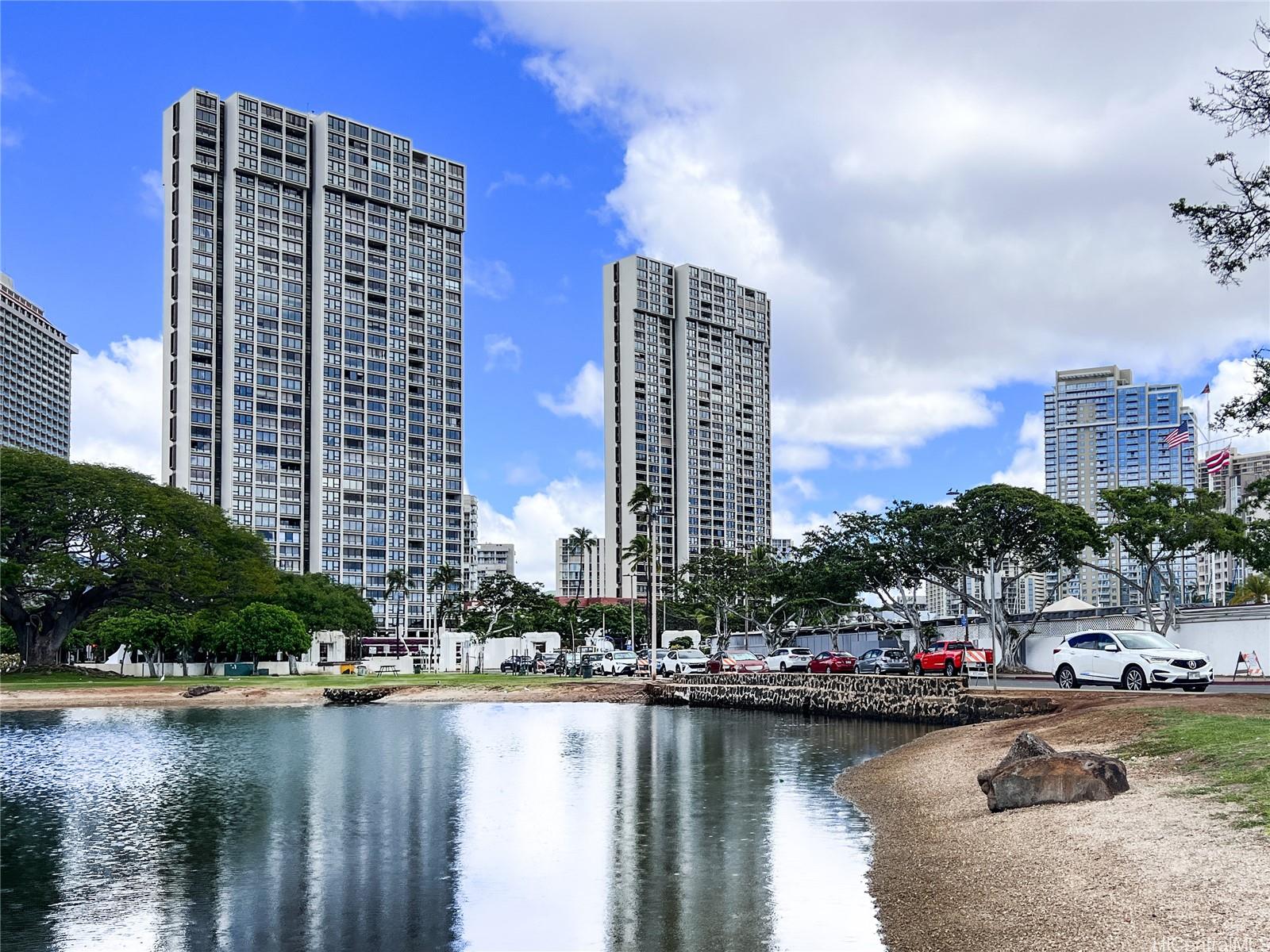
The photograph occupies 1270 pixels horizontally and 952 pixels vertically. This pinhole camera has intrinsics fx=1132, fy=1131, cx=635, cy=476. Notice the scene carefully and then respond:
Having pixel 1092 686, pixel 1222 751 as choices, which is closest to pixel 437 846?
pixel 1222 751

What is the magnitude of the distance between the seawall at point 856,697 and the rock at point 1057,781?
53.7 feet

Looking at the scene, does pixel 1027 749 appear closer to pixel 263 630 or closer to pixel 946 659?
pixel 946 659

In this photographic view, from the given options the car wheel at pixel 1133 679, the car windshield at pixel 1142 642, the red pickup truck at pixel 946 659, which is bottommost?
the red pickup truck at pixel 946 659

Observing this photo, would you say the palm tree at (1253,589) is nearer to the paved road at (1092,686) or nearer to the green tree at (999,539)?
the green tree at (999,539)

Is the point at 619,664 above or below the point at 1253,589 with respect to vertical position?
below

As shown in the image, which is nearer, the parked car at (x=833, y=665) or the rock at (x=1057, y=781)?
the rock at (x=1057, y=781)

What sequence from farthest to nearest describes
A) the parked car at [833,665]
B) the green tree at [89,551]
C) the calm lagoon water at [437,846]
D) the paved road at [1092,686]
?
the green tree at [89,551] < the parked car at [833,665] < the paved road at [1092,686] < the calm lagoon water at [437,846]

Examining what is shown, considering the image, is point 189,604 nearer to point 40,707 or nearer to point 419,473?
point 40,707

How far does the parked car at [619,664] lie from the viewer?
80.6 meters

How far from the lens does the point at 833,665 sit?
65.1 meters

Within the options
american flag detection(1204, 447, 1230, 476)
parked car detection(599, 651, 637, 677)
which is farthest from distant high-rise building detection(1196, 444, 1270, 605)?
parked car detection(599, 651, 637, 677)

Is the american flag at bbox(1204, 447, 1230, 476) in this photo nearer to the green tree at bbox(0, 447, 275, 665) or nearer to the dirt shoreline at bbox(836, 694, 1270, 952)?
the dirt shoreline at bbox(836, 694, 1270, 952)

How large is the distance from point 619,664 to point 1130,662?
5013cm

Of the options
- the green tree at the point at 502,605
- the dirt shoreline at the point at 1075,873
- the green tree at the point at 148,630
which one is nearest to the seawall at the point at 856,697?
the dirt shoreline at the point at 1075,873
